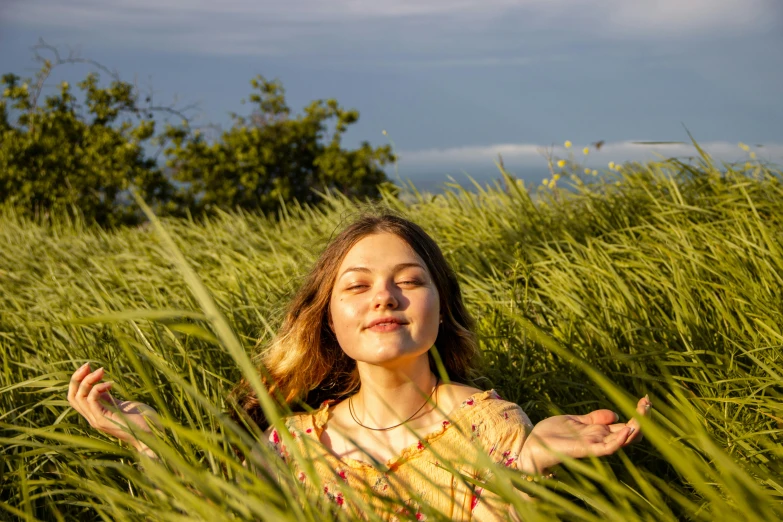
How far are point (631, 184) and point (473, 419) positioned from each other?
3.14 metres

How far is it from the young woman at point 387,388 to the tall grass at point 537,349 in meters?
0.11

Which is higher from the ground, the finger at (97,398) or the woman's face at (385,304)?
Answer: the finger at (97,398)

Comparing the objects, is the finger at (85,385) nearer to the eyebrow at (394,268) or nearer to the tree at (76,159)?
the eyebrow at (394,268)

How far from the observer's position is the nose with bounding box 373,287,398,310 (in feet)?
5.96

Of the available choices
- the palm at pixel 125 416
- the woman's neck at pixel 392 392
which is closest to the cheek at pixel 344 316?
the woman's neck at pixel 392 392

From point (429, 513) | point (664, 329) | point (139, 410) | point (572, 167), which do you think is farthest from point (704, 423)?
point (572, 167)

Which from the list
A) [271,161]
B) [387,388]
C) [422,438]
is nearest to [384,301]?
[387,388]

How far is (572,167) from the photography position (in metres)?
5.83

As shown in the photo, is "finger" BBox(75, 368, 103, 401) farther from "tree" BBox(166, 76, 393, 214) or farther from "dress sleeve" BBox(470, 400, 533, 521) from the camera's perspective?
"tree" BBox(166, 76, 393, 214)

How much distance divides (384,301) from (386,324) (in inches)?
2.2

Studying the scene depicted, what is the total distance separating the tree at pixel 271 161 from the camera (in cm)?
1146

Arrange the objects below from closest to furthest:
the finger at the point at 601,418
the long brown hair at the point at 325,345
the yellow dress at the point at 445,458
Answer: the finger at the point at 601,418
the yellow dress at the point at 445,458
the long brown hair at the point at 325,345

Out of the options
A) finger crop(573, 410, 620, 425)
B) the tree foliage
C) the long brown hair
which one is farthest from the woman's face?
the tree foliage

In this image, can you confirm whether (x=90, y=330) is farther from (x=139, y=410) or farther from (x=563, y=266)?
(x=563, y=266)
